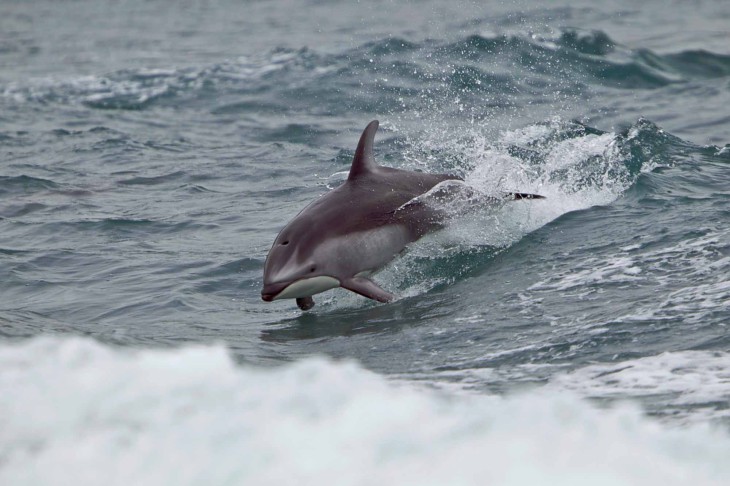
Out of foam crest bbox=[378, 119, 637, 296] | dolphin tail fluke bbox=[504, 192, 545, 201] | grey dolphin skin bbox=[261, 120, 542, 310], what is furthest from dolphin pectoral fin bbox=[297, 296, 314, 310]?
dolphin tail fluke bbox=[504, 192, 545, 201]

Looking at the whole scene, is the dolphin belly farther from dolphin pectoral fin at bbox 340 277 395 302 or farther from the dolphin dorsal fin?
the dolphin dorsal fin

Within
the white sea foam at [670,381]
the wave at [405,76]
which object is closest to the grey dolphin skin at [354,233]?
the white sea foam at [670,381]

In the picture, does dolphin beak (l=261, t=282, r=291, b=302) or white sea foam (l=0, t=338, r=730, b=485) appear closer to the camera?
white sea foam (l=0, t=338, r=730, b=485)

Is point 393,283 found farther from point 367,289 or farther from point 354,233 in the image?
point 367,289

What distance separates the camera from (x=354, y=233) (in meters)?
9.47

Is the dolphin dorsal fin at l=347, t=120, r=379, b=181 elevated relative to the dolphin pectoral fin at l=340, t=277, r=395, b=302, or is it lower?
elevated

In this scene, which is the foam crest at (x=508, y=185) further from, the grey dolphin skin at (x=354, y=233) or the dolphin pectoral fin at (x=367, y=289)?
the dolphin pectoral fin at (x=367, y=289)

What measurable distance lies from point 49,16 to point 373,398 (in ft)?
131

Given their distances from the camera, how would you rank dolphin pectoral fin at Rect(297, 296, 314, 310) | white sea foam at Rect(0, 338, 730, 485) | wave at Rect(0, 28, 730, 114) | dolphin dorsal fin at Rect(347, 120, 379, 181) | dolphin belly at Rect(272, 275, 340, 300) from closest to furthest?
white sea foam at Rect(0, 338, 730, 485)
dolphin belly at Rect(272, 275, 340, 300)
dolphin pectoral fin at Rect(297, 296, 314, 310)
dolphin dorsal fin at Rect(347, 120, 379, 181)
wave at Rect(0, 28, 730, 114)

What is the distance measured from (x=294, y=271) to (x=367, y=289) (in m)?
0.64

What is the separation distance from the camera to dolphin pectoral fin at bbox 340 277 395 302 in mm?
8969

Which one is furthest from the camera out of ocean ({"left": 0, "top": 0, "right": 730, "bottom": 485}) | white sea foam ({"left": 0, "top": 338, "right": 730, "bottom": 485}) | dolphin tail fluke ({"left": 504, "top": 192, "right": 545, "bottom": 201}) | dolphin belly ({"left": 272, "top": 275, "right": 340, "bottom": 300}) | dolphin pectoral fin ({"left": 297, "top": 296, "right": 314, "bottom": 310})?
dolphin tail fluke ({"left": 504, "top": 192, "right": 545, "bottom": 201})

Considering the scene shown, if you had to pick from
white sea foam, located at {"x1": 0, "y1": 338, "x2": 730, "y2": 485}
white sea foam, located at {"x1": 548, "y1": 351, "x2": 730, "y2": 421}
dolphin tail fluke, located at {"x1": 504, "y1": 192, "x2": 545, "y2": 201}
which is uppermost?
dolphin tail fluke, located at {"x1": 504, "y1": 192, "x2": 545, "y2": 201}

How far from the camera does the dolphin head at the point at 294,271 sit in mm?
8891
